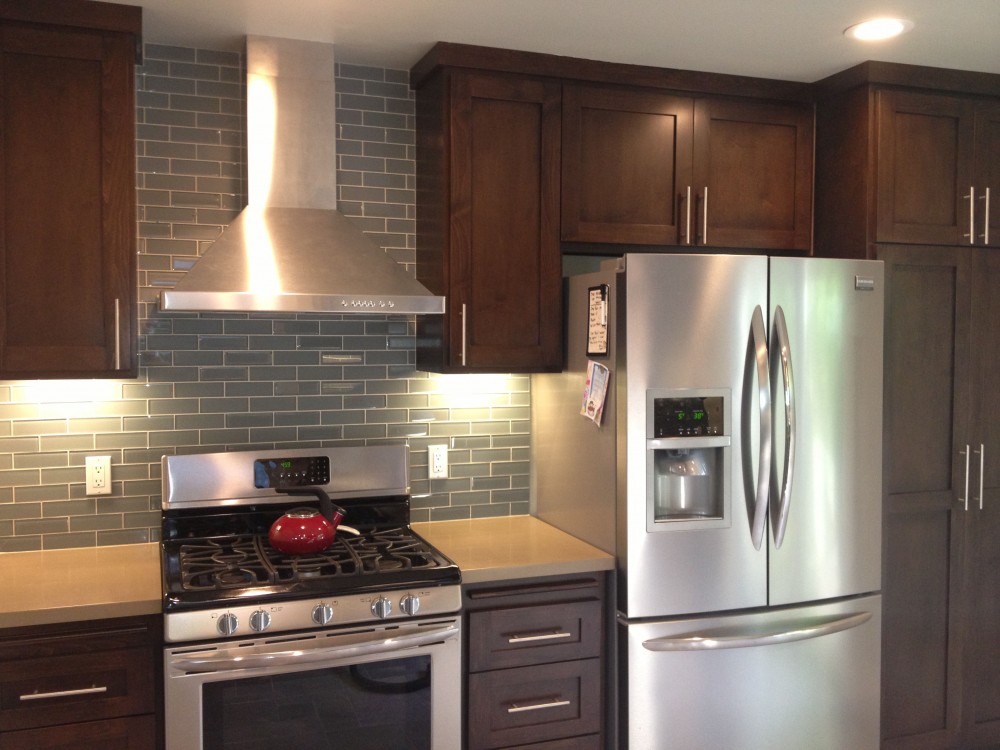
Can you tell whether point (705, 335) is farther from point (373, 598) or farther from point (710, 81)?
point (373, 598)

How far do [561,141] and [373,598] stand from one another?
156 cm

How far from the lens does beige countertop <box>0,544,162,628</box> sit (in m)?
2.18

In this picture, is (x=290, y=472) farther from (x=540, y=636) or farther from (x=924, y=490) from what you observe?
(x=924, y=490)

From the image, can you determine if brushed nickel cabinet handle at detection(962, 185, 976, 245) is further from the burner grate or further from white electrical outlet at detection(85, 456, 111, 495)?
white electrical outlet at detection(85, 456, 111, 495)

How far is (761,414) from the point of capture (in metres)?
2.69

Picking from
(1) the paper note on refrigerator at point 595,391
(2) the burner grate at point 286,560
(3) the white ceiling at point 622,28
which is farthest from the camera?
(1) the paper note on refrigerator at point 595,391

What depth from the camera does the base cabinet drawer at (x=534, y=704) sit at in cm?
256

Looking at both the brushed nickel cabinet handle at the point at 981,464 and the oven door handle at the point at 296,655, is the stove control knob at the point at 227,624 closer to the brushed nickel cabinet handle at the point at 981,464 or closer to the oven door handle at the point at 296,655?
the oven door handle at the point at 296,655

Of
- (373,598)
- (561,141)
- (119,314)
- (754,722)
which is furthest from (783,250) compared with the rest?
(119,314)

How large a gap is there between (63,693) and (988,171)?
3.26m

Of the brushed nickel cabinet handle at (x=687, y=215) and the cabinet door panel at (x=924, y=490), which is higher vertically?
the brushed nickel cabinet handle at (x=687, y=215)

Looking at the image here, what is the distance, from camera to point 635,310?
259 cm

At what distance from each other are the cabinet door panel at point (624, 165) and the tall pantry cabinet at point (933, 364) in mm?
572

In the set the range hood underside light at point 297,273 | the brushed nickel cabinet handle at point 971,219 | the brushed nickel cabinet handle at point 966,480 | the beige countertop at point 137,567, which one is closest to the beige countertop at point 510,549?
the beige countertop at point 137,567
